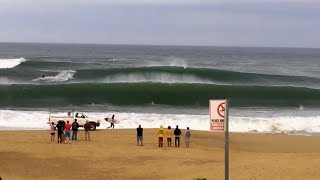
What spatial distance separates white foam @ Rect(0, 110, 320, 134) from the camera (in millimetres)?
26578

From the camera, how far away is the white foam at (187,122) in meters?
26.6

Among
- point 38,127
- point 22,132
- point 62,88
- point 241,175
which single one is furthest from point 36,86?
point 241,175

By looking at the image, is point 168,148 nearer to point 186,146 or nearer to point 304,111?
point 186,146

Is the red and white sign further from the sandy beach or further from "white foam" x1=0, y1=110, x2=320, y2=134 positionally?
"white foam" x1=0, y1=110, x2=320, y2=134

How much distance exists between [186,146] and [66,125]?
15.8ft

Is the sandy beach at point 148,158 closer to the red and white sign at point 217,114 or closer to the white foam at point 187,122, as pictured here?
the white foam at point 187,122

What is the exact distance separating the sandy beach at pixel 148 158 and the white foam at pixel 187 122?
10.4ft

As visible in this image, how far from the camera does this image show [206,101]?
38500 millimetres

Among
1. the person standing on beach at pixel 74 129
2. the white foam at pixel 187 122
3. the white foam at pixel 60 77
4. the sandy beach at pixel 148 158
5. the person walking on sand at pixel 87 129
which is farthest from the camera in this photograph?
the white foam at pixel 60 77

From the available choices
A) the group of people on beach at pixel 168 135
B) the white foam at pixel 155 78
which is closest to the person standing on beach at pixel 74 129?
the group of people on beach at pixel 168 135

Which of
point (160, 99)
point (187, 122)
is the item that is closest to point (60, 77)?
point (160, 99)

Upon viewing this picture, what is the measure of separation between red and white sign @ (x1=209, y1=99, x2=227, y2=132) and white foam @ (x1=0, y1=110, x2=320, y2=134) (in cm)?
1864

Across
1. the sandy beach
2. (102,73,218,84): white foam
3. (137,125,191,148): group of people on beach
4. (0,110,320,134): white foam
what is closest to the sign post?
the sandy beach

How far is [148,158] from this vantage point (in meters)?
17.7
